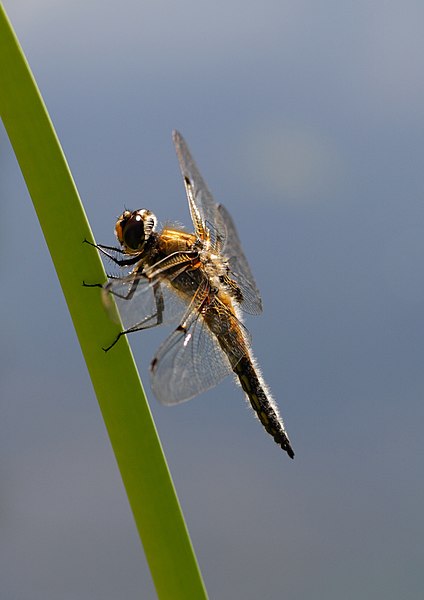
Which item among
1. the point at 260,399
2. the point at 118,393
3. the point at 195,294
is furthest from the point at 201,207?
the point at 118,393

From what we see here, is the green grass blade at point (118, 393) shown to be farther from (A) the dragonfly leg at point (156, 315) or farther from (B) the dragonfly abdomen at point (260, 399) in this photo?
(B) the dragonfly abdomen at point (260, 399)

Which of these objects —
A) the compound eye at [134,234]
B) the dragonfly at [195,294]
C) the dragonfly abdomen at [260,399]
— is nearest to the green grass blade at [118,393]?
the dragonfly at [195,294]

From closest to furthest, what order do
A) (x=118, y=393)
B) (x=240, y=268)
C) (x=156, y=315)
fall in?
(x=118, y=393)
(x=156, y=315)
(x=240, y=268)

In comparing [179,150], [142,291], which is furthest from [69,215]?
[179,150]

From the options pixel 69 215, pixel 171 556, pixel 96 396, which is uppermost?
pixel 69 215

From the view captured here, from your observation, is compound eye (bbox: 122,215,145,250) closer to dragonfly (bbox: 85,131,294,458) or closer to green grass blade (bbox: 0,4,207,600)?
dragonfly (bbox: 85,131,294,458)

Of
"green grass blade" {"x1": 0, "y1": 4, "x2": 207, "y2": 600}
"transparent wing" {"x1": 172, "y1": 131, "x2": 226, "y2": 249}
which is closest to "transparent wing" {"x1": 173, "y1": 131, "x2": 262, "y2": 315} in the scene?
"transparent wing" {"x1": 172, "y1": 131, "x2": 226, "y2": 249}

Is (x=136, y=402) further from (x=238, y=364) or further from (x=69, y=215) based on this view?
(x=238, y=364)

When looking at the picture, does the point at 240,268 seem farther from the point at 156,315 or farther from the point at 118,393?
the point at 118,393
